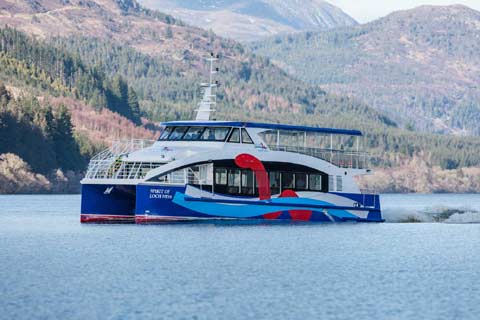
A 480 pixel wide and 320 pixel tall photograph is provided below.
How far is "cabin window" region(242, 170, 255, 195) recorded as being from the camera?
194 ft

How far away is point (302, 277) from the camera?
41.0m

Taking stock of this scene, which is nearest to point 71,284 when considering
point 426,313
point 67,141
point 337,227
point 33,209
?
point 426,313

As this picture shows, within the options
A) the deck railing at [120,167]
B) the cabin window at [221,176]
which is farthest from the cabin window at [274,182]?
the deck railing at [120,167]

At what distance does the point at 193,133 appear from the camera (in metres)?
60.1

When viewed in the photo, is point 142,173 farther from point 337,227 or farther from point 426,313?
point 426,313

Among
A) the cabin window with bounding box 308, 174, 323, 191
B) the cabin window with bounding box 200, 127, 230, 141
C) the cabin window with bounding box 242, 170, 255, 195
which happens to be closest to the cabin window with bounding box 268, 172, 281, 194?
the cabin window with bounding box 242, 170, 255, 195

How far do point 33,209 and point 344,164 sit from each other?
29582 mm

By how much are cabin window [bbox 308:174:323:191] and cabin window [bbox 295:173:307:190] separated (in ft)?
1.13

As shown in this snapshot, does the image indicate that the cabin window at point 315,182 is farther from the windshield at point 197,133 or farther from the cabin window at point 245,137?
the windshield at point 197,133

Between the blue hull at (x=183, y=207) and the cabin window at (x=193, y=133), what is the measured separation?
12.0 feet

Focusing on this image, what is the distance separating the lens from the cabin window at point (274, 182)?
60.3 metres

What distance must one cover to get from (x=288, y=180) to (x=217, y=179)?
4532 mm

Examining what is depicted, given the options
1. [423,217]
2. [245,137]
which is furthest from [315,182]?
[423,217]

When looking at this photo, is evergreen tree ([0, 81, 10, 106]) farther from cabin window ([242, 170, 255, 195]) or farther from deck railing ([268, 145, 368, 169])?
cabin window ([242, 170, 255, 195])
